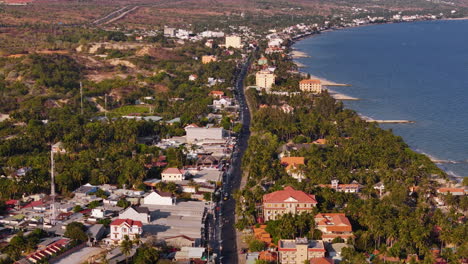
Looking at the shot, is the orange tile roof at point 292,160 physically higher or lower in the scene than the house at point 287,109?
higher

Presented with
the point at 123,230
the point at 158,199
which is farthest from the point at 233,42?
the point at 123,230

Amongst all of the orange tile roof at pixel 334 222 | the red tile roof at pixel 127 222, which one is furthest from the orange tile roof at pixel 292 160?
the red tile roof at pixel 127 222

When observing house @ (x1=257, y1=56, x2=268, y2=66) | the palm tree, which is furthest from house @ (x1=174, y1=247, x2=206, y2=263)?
house @ (x1=257, y1=56, x2=268, y2=66)

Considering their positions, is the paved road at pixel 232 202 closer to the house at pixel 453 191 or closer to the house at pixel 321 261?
the house at pixel 321 261

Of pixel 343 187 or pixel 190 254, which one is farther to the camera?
pixel 343 187

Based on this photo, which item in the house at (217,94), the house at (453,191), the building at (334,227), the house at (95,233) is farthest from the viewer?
the house at (217,94)

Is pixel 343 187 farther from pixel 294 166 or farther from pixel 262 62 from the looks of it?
pixel 262 62
